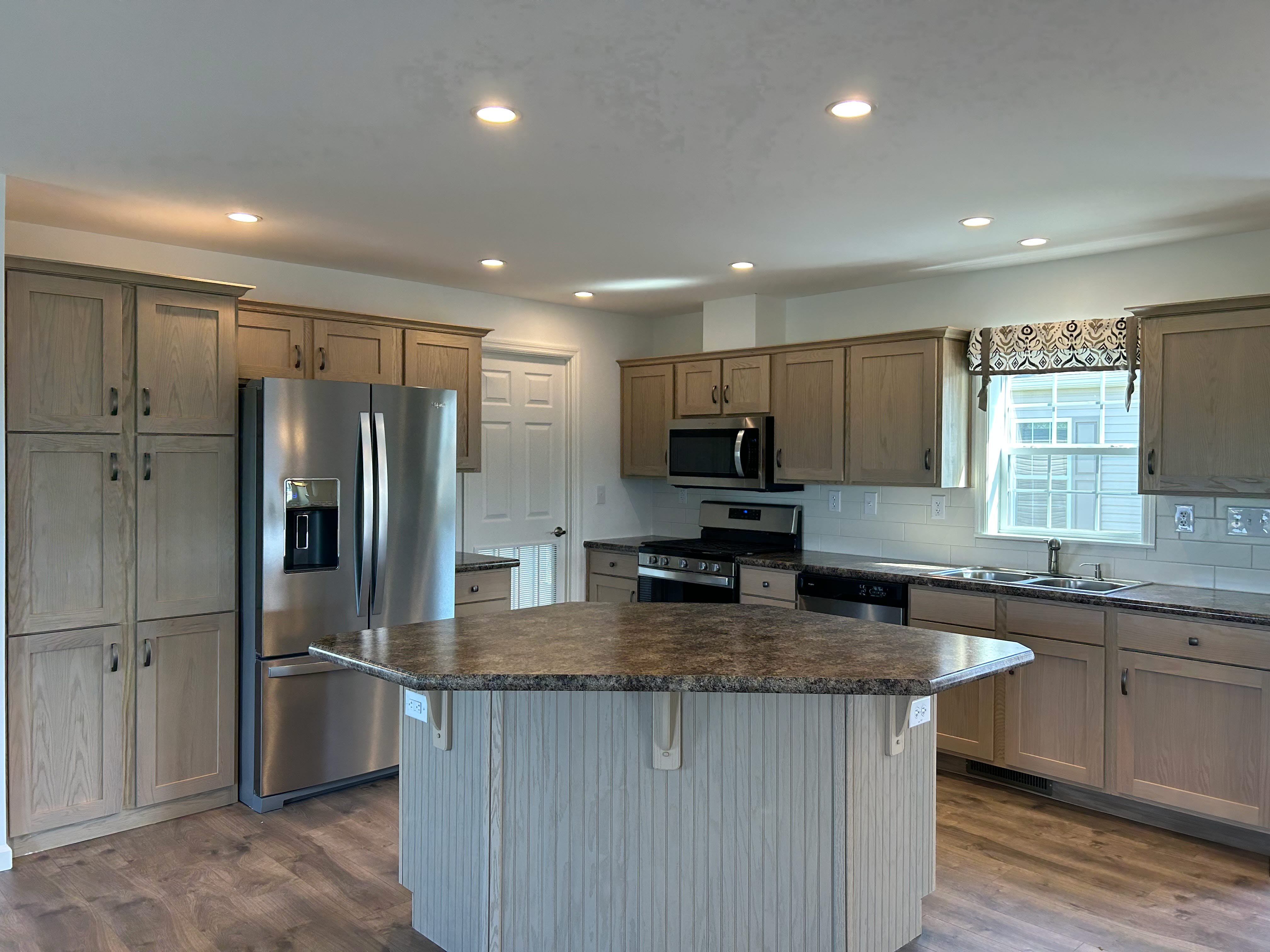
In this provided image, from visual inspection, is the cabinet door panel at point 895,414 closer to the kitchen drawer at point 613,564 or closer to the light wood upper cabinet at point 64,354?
the kitchen drawer at point 613,564

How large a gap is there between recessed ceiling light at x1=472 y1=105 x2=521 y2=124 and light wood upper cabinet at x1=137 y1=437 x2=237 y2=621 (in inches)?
79.3

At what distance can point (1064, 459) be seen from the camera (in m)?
4.47

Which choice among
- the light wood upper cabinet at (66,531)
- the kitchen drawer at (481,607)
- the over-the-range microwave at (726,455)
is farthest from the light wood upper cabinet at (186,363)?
the over-the-range microwave at (726,455)

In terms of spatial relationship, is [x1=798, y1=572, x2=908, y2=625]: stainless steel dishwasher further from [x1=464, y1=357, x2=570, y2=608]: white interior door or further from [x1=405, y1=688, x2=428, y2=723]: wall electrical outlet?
[x1=405, y1=688, x2=428, y2=723]: wall electrical outlet

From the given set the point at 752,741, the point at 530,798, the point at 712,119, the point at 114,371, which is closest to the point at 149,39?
the point at 712,119

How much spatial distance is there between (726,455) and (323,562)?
2426mm

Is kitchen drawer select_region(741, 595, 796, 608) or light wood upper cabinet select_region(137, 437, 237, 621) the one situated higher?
light wood upper cabinet select_region(137, 437, 237, 621)

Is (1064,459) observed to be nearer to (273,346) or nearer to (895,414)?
(895,414)

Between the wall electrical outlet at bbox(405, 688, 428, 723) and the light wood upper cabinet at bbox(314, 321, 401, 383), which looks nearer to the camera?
the wall electrical outlet at bbox(405, 688, 428, 723)

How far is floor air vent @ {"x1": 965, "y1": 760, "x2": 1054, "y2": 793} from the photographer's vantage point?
3.98 metres

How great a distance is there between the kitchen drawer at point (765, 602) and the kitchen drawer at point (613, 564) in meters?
0.83

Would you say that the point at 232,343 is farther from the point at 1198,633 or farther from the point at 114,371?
the point at 1198,633

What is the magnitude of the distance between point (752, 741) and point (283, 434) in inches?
94.9

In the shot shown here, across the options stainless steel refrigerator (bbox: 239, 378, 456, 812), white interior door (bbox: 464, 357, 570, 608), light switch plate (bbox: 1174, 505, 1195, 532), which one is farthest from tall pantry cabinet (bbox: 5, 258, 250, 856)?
light switch plate (bbox: 1174, 505, 1195, 532)
